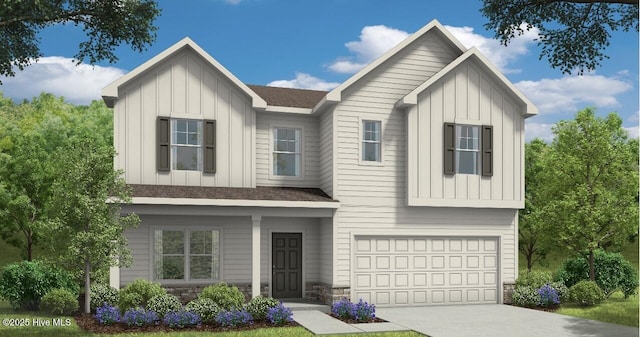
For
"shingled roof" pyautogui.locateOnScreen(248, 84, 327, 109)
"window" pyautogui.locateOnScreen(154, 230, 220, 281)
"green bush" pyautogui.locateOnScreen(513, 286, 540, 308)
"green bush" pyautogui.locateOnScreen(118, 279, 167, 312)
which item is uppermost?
"shingled roof" pyautogui.locateOnScreen(248, 84, 327, 109)

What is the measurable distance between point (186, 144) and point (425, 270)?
8.77 m

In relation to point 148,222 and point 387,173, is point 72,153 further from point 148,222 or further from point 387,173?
point 387,173

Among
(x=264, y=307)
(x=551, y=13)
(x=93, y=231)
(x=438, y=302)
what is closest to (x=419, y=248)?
(x=438, y=302)

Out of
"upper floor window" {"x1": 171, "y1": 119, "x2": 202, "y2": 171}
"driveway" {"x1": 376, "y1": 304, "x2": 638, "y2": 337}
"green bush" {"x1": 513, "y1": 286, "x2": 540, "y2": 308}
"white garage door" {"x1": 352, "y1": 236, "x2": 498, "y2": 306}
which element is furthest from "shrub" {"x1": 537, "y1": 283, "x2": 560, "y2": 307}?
"upper floor window" {"x1": 171, "y1": 119, "x2": 202, "y2": 171}

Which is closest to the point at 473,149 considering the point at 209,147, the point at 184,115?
the point at 209,147

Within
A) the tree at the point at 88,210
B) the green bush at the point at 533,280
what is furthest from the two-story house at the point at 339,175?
the tree at the point at 88,210

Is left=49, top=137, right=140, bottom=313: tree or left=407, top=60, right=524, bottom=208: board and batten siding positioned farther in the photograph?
Answer: left=407, top=60, right=524, bottom=208: board and batten siding

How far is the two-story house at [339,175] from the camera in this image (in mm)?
20422

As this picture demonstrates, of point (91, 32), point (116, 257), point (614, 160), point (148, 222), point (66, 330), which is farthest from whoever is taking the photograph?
point (614, 160)

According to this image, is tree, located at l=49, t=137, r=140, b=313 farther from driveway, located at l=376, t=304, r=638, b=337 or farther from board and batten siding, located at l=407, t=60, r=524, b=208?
board and batten siding, located at l=407, t=60, r=524, b=208

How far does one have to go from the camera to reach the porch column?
1959 centimetres

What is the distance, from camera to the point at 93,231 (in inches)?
685

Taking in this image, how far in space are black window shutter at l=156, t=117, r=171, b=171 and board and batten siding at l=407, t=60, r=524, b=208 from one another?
7597 millimetres

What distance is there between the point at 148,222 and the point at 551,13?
44.5ft
